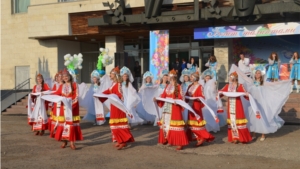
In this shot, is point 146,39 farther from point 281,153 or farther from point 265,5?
point 281,153

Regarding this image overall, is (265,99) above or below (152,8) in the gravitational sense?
below

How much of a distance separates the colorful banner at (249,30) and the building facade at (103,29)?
22cm

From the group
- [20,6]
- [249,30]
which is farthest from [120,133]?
[20,6]

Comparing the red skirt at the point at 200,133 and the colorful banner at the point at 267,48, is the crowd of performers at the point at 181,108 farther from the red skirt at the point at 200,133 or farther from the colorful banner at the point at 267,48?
the colorful banner at the point at 267,48

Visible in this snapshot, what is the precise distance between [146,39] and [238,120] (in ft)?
49.1

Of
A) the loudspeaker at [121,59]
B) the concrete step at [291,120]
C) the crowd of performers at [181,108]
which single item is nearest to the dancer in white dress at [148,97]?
the crowd of performers at [181,108]

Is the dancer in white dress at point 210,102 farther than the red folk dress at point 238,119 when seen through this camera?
Yes

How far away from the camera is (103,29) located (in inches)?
822

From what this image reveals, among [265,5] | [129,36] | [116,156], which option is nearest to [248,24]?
[265,5]

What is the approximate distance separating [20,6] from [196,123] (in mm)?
18837

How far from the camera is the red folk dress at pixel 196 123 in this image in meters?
9.04

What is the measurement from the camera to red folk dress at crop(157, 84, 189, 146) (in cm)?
867

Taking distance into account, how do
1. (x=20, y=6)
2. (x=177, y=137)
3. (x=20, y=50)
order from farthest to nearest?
(x=20, y=6) → (x=20, y=50) → (x=177, y=137)

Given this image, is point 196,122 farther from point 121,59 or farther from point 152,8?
point 152,8
